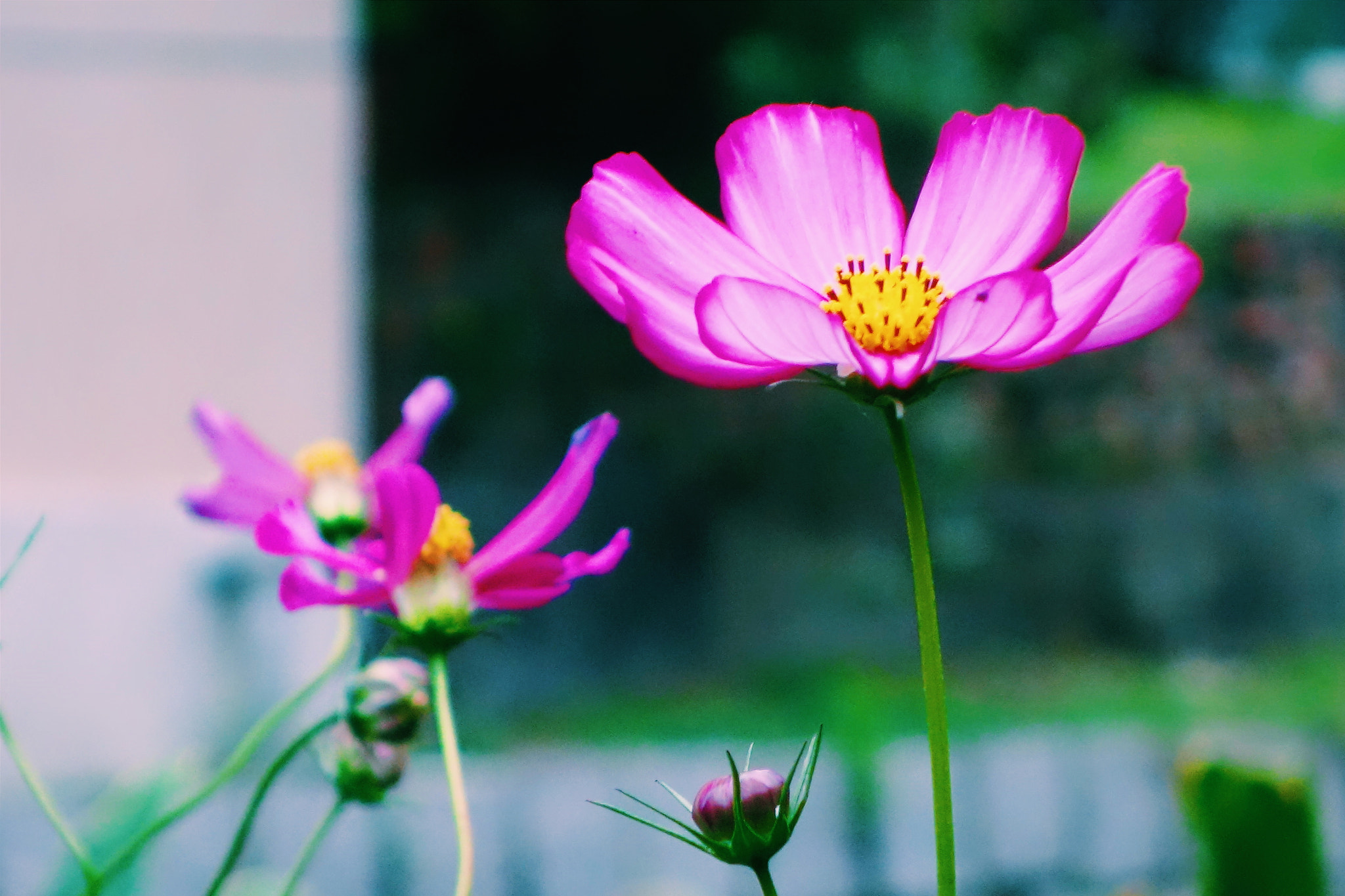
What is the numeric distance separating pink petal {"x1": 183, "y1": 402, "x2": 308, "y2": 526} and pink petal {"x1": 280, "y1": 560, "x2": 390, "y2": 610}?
5 cm

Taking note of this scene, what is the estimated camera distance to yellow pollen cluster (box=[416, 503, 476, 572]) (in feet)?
0.69

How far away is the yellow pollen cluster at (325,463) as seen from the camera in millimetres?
279

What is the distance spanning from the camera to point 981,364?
0.46 feet

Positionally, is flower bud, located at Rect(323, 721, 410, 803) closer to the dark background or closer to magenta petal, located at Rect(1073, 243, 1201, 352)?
magenta petal, located at Rect(1073, 243, 1201, 352)

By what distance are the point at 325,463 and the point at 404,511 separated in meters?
0.11

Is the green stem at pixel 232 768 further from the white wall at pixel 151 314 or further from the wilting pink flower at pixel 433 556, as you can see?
the white wall at pixel 151 314

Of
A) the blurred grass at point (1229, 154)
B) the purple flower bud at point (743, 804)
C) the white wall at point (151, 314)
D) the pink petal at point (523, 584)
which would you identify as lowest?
the purple flower bud at point (743, 804)

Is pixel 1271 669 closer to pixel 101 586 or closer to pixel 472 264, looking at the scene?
pixel 472 264

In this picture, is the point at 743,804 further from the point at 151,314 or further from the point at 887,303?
the point at 151,314

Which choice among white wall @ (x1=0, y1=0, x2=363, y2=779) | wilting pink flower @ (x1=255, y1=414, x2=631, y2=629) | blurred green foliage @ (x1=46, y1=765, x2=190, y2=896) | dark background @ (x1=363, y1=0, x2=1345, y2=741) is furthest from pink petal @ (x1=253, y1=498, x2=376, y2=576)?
dark background @ (x1=363, y1=0, x2=1345, y2=741)

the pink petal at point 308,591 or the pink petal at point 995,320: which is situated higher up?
the pink petal at point 995,320

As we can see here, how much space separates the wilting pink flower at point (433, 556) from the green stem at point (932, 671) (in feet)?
0.15

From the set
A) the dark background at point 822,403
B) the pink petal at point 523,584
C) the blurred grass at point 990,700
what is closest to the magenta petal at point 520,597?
the pink petal at point 523,584

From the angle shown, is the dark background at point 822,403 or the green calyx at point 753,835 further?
the dark background at point 822,403
